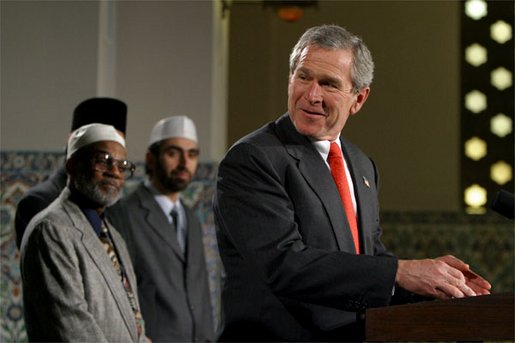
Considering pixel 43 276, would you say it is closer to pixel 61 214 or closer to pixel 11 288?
pixel 61 214

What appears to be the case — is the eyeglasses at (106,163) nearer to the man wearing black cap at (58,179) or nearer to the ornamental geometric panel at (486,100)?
the man wearing black cap at (58,179)

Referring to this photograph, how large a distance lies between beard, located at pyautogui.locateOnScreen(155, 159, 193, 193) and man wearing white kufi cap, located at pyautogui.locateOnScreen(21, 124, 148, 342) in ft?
5.61

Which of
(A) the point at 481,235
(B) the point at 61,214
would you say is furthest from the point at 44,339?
(A) the point at 481,235

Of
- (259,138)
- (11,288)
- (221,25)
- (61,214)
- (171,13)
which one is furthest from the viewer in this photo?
(221,25)

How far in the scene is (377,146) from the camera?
38.6 ft

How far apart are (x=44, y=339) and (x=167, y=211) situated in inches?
90.3

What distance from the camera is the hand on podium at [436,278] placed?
9.75ft

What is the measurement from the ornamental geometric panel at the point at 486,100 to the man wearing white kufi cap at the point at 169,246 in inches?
→ 212

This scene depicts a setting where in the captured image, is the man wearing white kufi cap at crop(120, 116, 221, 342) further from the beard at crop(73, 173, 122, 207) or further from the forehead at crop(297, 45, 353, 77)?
the forehead at crop(297, 45, 353, 77)

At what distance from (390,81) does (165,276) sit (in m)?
6.13

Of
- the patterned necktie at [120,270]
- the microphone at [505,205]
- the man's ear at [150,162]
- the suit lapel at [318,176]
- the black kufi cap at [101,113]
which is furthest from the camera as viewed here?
the man's ear at [150,162]

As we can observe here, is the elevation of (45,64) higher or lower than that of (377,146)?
higher

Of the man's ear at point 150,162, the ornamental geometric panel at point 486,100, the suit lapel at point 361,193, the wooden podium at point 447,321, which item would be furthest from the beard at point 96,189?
the ornamental geometric panel at point 486,100

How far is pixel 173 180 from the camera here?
6734 millimetres
